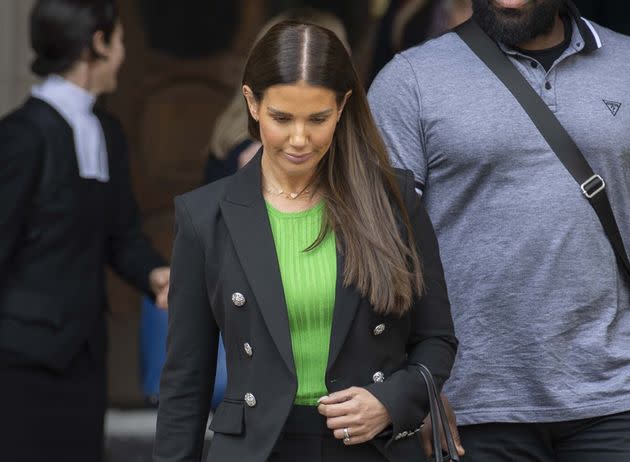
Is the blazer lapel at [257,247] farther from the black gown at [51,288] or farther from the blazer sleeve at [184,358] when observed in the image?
the black gown at [51,288]

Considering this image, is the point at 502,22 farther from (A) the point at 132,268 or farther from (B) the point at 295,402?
(A) the point at 132,268

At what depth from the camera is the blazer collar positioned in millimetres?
3340

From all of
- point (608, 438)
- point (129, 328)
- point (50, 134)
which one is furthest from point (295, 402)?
point (129, 328)

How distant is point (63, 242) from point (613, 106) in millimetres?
2188

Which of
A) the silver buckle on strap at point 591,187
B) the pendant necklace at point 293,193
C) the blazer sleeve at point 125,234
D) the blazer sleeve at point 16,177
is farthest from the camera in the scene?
the blazer sleeve at point 125,234

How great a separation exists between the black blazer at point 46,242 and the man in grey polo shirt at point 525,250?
1728 mm

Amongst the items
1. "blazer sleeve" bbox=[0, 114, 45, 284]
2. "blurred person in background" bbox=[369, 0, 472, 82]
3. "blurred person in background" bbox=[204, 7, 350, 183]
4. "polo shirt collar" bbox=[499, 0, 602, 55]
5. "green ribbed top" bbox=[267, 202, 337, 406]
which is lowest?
"blurred person in background" bbox=[369, 0, 472, 82]

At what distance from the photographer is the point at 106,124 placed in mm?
5730

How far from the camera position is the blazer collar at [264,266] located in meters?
3.34

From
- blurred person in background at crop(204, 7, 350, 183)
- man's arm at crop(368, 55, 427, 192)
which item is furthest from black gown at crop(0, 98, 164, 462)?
man's arm at crop(368, 55, 427, 192)

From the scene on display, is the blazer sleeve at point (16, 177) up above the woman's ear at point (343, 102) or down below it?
below

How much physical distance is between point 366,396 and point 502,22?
1.12 meters

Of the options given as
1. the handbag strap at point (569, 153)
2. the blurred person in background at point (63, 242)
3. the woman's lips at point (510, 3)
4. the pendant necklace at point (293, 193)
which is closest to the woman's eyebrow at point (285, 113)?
the pendant necklace at point (293, 193)

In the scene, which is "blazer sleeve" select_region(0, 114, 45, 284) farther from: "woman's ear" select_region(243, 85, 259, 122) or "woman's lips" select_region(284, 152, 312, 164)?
"woman's lips" select_region(284, 152, 312, 164)
